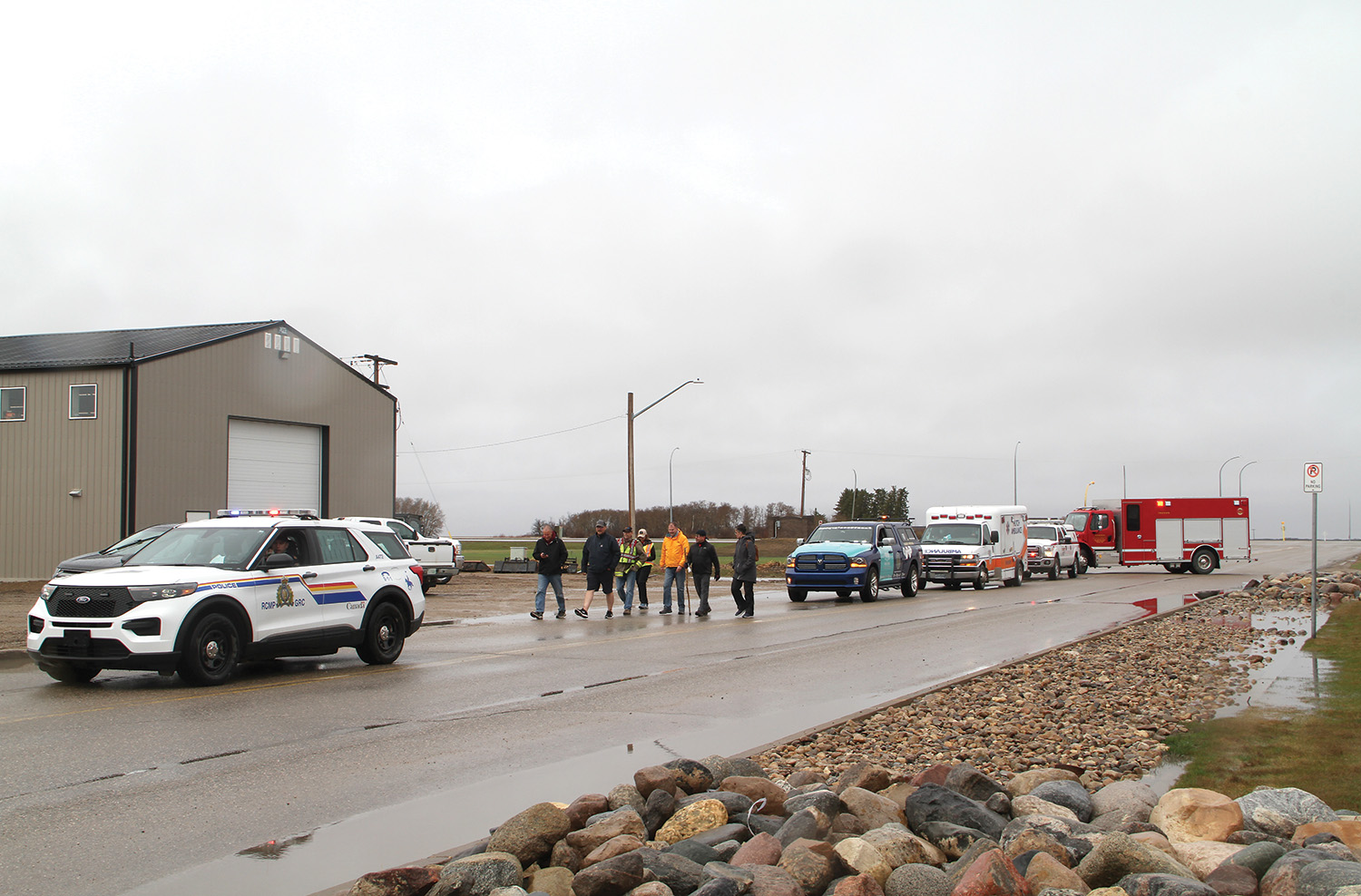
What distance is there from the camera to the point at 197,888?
5.07m

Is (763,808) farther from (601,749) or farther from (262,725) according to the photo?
(262,725)

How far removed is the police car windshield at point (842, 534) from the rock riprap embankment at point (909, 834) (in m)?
19.9

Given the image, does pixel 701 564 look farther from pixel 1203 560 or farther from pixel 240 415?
pixel 1203 560

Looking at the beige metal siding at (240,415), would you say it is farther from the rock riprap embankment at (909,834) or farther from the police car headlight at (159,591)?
the rock riprap embankment at (909,834)

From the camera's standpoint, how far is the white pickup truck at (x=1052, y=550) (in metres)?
40.7

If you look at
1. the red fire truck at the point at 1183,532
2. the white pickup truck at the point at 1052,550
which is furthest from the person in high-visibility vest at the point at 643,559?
the red fire truck at the point at 1183,532

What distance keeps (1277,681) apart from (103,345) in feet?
115

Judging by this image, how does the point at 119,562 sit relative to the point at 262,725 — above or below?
above

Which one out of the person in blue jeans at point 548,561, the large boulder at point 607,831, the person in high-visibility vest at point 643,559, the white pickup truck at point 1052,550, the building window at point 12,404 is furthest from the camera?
the white pickup truck at point 1052,550

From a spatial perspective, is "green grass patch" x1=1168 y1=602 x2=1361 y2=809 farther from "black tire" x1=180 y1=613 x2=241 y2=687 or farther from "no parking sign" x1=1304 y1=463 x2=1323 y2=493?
"black tire" x1=180 y1=613 x2=241 y2=687

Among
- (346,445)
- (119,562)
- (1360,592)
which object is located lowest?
(1360,592)

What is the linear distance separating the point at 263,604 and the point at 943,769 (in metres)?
8.42

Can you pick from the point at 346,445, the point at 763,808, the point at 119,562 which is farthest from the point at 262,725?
the point at 346,445

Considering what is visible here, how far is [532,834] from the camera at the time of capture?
525 centimetres
